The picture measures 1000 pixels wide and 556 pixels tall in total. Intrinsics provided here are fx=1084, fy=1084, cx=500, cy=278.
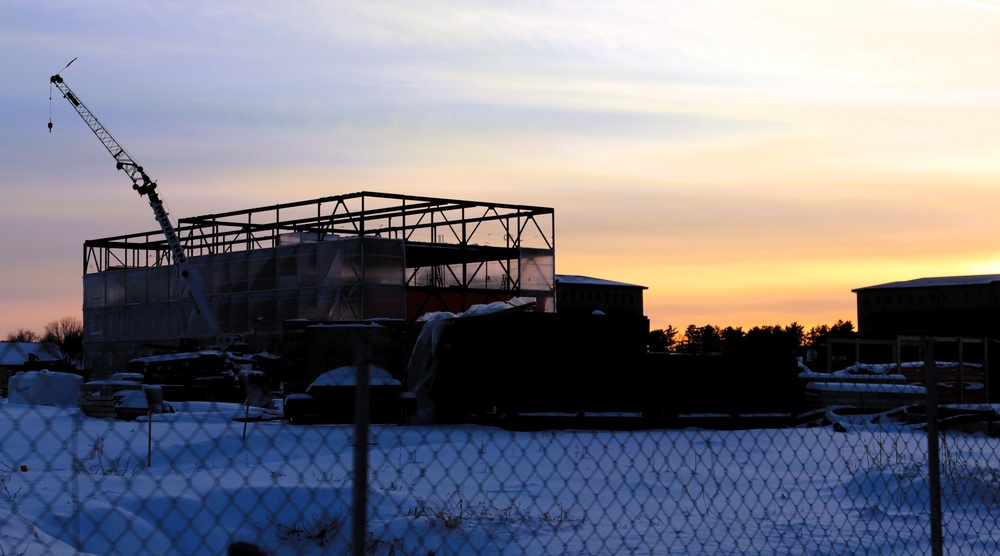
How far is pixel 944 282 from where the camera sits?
416ft

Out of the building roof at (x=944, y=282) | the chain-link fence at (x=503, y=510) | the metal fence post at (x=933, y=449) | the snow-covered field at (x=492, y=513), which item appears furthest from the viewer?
the building roof at (x=944, y=282)

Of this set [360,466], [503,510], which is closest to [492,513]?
[503,510]

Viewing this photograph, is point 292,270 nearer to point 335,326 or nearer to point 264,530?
point 335,326

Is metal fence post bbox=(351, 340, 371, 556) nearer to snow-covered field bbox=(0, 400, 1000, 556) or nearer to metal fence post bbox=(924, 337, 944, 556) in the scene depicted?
snow-covered field bbox=(0, 400, 1000, 556)

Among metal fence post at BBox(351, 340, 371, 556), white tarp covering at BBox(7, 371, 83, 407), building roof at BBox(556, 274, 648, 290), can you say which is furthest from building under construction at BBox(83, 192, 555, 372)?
building roof at BBox(556, 274, 648, 290)

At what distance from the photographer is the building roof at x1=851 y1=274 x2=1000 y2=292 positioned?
125m

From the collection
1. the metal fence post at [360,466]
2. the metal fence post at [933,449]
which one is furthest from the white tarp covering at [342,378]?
the metal fence post at [360,466]

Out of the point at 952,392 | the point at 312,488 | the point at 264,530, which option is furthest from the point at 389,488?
the point at 952,392

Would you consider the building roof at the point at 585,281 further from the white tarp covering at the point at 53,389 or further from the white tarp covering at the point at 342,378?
A: the white tarp covering at the point at 342,378

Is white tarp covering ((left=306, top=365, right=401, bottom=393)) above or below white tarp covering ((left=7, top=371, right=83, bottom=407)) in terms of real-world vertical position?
above

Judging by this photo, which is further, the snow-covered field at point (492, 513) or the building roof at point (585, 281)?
the building roof at point (585, 281)

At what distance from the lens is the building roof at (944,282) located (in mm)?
124625

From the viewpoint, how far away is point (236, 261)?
181ft

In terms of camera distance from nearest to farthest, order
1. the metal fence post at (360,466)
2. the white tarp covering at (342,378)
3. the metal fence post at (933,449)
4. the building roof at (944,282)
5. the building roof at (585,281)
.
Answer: the metal fence post at (360,466), the metal fence post at (933,449), the white tarp covering at (342,378), the building roof at (944,282), the building roof at (585,281)
